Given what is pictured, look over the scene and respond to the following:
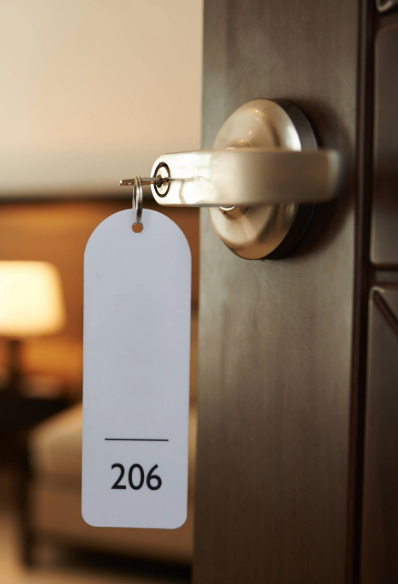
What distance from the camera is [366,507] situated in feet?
0.64

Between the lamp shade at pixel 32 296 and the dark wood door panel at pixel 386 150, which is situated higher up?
the dark wood door panel at pixel 386 150

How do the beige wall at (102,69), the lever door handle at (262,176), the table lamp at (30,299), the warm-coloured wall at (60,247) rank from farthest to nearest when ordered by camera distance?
1. the table lamp at (30,299)
2. the warm-coloured wall at (60,247)
3. the beige wall at (102,69)
4. the lever door handle at (262,176)

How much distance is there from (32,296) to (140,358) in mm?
1211

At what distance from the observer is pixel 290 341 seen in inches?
8.7

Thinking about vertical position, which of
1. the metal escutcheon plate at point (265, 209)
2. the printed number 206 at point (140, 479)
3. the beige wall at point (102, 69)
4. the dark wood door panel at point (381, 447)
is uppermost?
the beige wall at point (102, 69)

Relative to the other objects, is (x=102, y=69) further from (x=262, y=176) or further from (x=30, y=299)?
(x=30, y=299)

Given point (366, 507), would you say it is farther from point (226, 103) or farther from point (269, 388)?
point (226, 103)

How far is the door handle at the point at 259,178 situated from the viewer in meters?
0.18

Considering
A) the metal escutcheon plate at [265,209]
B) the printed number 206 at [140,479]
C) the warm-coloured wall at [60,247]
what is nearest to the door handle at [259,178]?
the metal escutcheon plate at [265,209]

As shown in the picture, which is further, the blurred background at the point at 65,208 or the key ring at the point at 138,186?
the blurred background at the point at 65,208

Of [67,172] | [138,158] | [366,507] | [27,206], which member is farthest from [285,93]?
[27,206]

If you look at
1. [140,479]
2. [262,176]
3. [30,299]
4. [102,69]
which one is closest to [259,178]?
[262,176]

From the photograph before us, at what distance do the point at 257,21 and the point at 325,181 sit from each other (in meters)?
0.10

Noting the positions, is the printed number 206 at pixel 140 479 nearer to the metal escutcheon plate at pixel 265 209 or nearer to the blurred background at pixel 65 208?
the metal escutcheon plate at pixel 265 209
